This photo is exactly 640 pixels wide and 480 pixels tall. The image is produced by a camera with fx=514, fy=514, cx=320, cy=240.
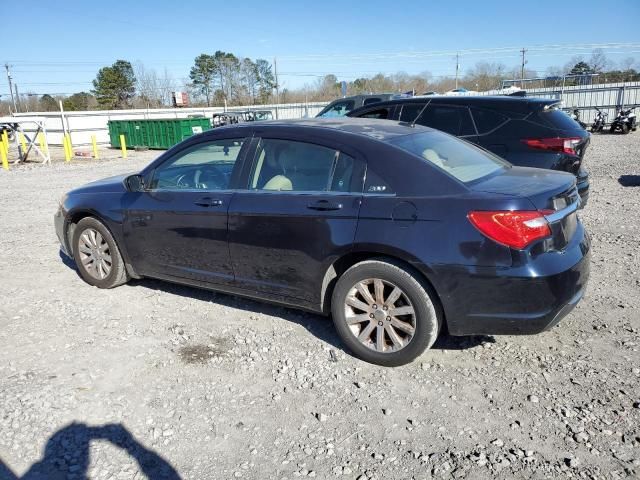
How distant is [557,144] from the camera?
6000 millimetres

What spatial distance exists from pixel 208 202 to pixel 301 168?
0.86 metres

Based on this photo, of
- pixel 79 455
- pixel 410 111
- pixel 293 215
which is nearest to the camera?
pixel 79 455

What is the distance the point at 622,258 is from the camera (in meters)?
5.52

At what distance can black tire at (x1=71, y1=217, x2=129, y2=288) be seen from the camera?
5.00 meters

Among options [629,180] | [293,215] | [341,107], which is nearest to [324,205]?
[293,215]

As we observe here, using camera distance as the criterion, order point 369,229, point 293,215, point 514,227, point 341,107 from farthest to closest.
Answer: point 341,107 < point 293,215 < point 369,229 < point 514,227

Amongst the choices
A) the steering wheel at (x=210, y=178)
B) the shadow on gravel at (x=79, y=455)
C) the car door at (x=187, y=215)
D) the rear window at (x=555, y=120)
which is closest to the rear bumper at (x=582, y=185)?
the rear window at (x=555, y=120)

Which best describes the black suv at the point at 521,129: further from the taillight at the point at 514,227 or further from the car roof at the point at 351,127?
the taillight at the point at 514,227

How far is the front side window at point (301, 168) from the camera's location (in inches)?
143

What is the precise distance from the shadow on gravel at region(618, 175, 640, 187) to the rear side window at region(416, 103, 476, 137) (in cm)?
519

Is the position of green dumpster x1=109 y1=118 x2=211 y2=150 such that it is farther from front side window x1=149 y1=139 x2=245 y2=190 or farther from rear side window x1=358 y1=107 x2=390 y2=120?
front side window x1=149 y1=139 x2=245 y2=190

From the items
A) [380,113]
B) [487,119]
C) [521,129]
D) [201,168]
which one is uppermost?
[380,113]

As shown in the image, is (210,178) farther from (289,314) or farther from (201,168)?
(289,314)

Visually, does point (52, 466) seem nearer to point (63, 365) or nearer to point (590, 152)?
point (63, 365)
